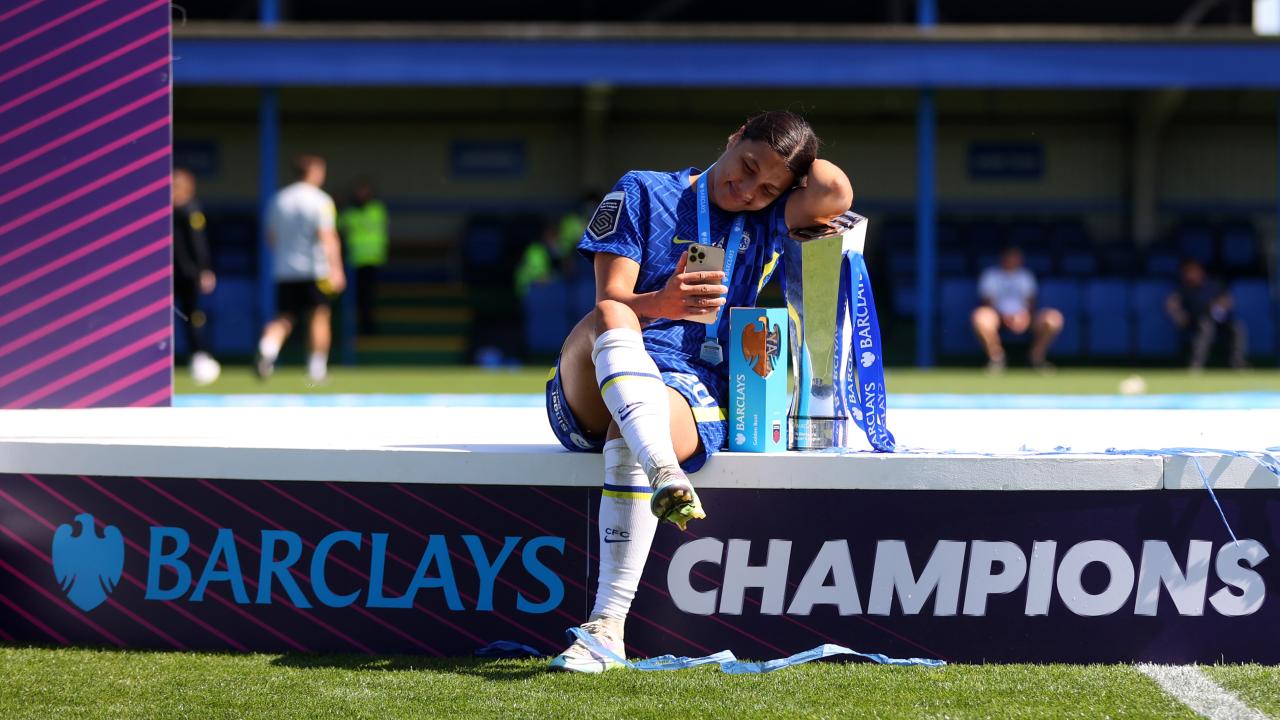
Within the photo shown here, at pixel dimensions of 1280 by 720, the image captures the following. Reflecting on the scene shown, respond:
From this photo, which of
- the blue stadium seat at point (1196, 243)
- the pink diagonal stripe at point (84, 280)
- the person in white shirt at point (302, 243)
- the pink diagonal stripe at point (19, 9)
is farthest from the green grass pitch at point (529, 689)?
the blue stadium seat at point (1196, 243)

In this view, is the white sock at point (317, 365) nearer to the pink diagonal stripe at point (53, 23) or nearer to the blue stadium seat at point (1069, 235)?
the pink diagonal stripe at point (53, 23)

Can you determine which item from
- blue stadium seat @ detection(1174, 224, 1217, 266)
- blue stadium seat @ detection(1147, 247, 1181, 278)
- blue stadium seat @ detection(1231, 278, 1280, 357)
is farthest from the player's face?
blue stadium seat @ detection(1174, 224, 1217, 266)

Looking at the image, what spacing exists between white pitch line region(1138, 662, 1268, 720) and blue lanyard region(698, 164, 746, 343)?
1204 millimetres

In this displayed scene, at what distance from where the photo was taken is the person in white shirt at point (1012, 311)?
14602 mm

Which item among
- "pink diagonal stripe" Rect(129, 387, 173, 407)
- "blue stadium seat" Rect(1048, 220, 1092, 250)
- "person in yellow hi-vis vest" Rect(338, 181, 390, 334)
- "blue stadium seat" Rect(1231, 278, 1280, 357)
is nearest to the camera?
"pink diagonal stripe" Rect(129, 387, 173, 407)

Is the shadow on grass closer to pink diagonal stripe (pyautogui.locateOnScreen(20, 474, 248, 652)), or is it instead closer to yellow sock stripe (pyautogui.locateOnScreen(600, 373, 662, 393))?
pink diagonal stripe (pyautogui.locateOnScreen(20, 474, 248, 652))

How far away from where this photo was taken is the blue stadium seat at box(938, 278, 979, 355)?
52.6 ft

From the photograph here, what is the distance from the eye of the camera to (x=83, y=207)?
163 inches

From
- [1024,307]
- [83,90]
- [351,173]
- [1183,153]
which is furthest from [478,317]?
[83,90]

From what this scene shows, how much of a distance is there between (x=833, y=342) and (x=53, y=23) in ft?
8.32

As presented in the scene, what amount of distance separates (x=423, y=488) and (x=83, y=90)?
1.89 m

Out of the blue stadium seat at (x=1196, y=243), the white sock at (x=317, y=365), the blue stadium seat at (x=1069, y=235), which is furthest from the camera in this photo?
the blue stadium seat at (x=1196, y=243)

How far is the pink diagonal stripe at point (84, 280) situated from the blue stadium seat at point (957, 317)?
42.0 feet

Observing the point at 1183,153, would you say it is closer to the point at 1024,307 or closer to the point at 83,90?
the point at 1024,307
